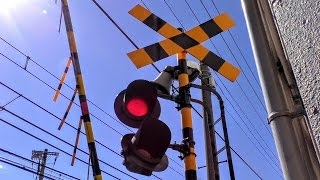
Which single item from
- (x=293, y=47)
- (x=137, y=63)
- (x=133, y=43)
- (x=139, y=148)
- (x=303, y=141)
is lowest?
(x=303, y=141)

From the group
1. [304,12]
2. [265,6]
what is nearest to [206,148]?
[265,6]

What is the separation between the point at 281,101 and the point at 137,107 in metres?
1.39

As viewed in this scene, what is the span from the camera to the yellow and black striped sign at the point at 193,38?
11.3 feet

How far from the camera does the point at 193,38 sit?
3516 mm

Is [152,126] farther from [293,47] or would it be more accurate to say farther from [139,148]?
[293,47]

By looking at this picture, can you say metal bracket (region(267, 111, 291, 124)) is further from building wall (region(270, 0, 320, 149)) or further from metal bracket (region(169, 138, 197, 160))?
metal bracket (region(169, 138, 197, 160))

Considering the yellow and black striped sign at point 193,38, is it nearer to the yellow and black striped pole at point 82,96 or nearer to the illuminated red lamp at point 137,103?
the illuminated red lamp at point 137,103

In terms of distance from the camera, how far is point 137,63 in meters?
3.20

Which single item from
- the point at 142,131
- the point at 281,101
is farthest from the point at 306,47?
the point at 142,131

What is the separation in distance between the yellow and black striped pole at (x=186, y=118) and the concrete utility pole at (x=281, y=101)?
4.32 ft

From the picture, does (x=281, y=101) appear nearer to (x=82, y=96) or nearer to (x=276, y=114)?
(x=276, y=114)

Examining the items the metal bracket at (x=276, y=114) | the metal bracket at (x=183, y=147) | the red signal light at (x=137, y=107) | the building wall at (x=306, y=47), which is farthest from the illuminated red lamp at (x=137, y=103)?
the building wall at (x=306, y=47)

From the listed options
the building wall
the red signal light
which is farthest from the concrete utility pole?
the red signal light

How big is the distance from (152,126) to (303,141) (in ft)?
4.06
